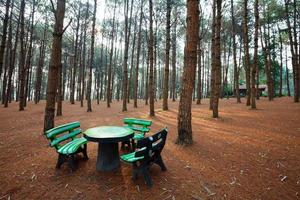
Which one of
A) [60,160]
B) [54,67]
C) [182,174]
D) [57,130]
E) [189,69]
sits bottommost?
[182,174]

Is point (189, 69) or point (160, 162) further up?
point (189, 69)

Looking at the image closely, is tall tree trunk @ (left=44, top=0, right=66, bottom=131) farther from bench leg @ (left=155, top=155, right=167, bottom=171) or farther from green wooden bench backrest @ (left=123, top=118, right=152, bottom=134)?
bench leg @ (left=155, top=155, right=167, bottom=171)

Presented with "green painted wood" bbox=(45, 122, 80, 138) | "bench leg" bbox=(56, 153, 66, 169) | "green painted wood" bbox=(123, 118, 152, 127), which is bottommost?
"bench leg" bbox=(56, 153, 66, 169)

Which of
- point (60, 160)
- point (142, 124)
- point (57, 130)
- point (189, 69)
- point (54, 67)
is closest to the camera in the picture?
point (60, 160)

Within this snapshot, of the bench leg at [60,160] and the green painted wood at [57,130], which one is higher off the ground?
the green painted wood at [57,130]

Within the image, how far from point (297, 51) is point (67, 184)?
70.0ft

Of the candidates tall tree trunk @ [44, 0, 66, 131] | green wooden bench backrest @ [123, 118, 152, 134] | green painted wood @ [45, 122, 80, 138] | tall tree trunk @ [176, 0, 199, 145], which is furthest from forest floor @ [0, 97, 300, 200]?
tall tree trunk @ [44, 0, 66, 131]

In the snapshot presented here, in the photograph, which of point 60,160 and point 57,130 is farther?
point 57,130

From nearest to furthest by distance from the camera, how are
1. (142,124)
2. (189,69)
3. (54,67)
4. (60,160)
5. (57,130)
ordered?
(60,160) → (57,130) → (189,69) → (142,124) → (54,67)

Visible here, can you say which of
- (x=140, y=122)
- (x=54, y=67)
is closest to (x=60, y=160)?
(x=140, y=122)

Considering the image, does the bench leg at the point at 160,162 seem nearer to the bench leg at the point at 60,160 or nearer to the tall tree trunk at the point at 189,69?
the tall tree trunk at the point at 189,69

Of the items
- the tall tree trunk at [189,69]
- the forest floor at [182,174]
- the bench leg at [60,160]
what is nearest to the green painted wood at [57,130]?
the bench leg at [60,160]

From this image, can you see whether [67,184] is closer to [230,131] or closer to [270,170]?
[270,170]

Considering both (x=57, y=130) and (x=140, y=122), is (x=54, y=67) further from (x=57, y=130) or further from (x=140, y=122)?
(x=140, y=122)
